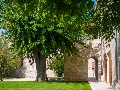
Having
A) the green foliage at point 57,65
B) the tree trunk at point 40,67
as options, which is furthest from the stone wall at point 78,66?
the green foliage at point 57,65

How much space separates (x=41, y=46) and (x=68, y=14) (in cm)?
1647

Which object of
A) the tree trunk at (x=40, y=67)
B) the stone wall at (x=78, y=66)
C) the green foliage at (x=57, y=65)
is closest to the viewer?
the tree trunk at (x=40, y=67)

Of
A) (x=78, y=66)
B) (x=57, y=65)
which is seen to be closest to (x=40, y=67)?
(x=78, y=66)

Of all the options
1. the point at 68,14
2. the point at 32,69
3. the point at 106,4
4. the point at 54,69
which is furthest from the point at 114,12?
the point at 32,69

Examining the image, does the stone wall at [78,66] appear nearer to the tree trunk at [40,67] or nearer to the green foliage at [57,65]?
the tree trunk at [40,67]

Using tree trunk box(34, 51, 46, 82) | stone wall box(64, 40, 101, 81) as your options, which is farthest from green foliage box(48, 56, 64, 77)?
tree trunk box(34, 51, 46, 82)

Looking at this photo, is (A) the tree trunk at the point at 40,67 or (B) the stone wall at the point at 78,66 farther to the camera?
(B) the stone wall at the point at 78,66

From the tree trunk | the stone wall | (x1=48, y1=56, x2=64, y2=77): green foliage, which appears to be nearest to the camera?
the tree trunk

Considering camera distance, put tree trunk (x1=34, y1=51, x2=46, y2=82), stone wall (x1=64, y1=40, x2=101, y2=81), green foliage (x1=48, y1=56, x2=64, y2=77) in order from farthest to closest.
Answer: green foliage (x1=48, y1=56, x2=64, y2=77), stone wall (x1=64, y1=40, x2=101, y2=81), tree trunk (x1=34, y1=51, x2=46, y2=82)

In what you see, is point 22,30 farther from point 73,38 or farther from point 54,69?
point 54,69

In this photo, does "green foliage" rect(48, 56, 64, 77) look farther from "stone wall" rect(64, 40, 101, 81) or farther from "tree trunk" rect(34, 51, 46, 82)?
"tree trunk" rect(34, 51, 46, 82)

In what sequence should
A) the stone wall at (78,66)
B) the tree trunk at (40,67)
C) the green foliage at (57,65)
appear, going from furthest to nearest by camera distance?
the green foliage at (57,65)
the stone wall at (78,66)
the tree trunk at (40,67)

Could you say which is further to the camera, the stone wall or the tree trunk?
the stone wall

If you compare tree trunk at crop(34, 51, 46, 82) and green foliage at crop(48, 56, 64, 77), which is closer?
tree trunk at crop(34, 51, 46, 82)
